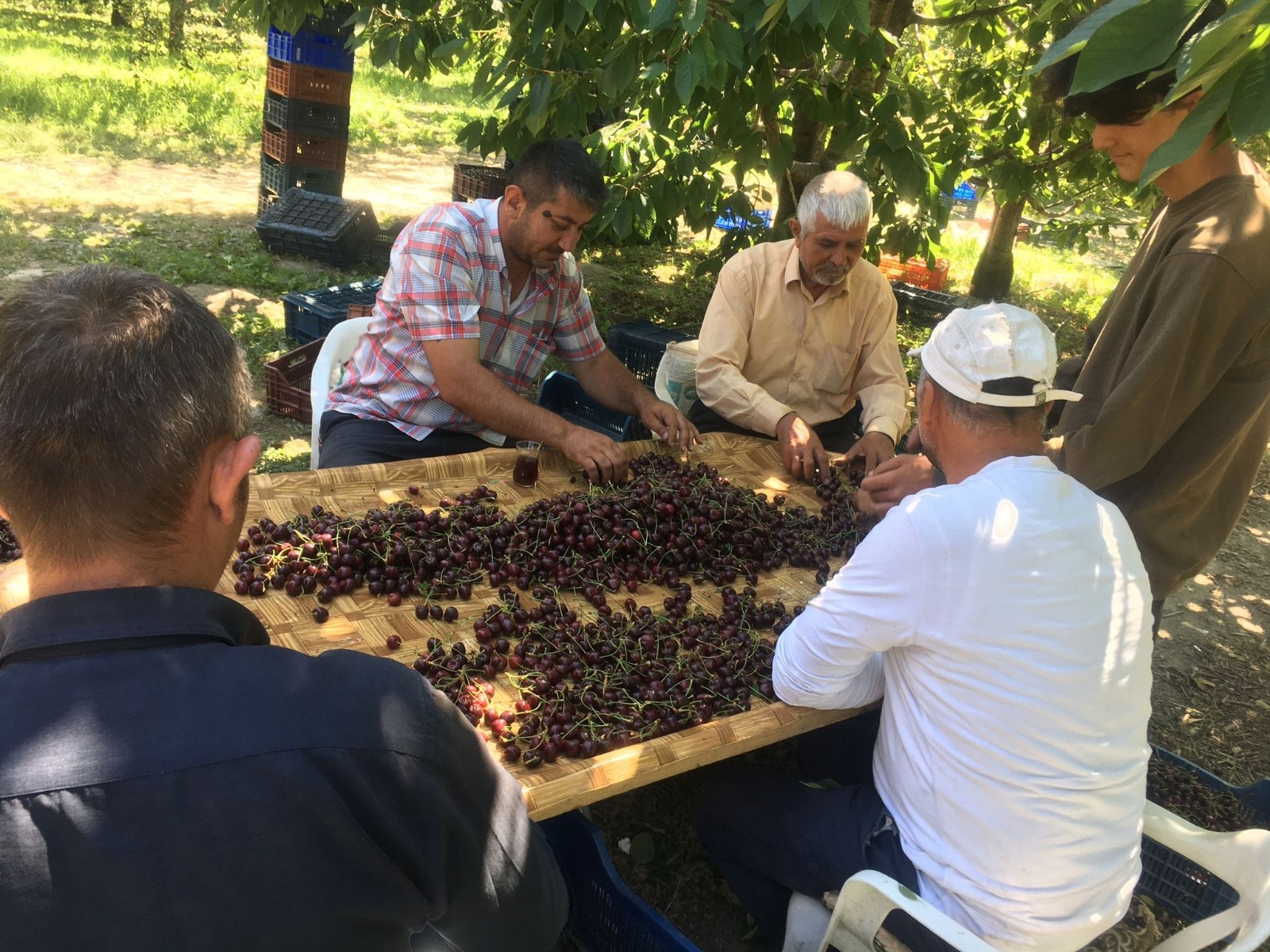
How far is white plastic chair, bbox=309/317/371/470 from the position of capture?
144 inches

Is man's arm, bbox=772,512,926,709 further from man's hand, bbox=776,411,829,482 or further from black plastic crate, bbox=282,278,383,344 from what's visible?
black plastic crate, bbox=282,278,383,344

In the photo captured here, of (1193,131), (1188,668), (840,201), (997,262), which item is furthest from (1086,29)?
(997,262)

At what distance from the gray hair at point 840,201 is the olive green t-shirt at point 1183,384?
44.1 inches

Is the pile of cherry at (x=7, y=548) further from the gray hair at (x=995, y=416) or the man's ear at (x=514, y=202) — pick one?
the gray hair at (x=995, y=416)

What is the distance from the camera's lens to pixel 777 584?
2760mm

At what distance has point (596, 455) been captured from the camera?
311 cm

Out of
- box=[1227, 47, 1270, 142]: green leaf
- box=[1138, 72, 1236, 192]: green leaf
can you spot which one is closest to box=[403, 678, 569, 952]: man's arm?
box=[1138, 72, 1236, 192]: green leaf

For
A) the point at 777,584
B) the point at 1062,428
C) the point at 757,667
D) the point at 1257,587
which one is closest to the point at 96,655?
the point at 757,667

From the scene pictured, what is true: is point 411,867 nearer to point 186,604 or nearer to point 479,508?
point 186,604

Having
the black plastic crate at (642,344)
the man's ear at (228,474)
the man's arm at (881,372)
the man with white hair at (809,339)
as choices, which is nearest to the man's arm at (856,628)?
the man's ear at (228,474)

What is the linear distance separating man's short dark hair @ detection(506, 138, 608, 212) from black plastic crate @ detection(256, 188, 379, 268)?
4.91 meters

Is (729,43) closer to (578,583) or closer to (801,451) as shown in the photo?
(801,451)

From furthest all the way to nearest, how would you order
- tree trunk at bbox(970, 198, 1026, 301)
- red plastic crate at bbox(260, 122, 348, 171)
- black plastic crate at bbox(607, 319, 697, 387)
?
tree trunk at bbox(970, 198, 1026, 301) < red plastic crate at bbox(260, 122, 348, 171) < black plastic crate at bbox(607, 319, 697, 387)

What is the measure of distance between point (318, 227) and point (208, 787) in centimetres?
774
